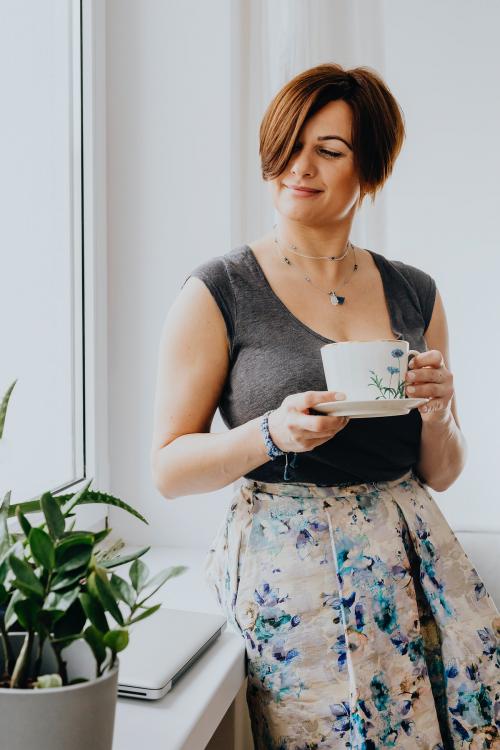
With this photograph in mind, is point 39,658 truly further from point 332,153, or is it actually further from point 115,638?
point 332,153

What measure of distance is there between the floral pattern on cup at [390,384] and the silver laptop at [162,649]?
15.6 inches

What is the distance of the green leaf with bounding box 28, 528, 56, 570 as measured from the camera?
0.53m

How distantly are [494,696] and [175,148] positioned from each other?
1168 mm

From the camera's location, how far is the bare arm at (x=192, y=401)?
1037 mm

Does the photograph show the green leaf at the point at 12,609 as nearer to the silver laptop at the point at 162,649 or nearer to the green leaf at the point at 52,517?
the green leaf at the point at 52,517

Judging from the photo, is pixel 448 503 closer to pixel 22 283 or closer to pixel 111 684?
pixel 22 283

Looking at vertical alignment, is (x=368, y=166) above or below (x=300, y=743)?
above

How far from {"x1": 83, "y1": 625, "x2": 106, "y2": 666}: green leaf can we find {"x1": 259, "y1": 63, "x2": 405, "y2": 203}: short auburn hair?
0.79 m

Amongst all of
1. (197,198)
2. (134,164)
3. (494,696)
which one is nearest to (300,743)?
(494,696)

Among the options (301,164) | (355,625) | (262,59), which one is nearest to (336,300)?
(301,164)

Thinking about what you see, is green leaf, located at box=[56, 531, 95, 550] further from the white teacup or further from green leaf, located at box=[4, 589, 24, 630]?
the white teacup

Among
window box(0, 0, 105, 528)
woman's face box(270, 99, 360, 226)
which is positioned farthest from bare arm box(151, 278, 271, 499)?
window box(0, 0, 105, 528)

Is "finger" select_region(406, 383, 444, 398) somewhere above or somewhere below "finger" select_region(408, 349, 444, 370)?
below

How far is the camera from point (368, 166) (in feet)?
3.87
